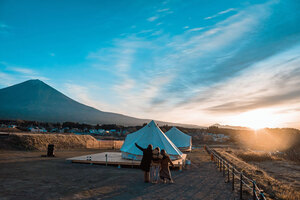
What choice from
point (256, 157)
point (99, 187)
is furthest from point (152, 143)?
point (256, 157)

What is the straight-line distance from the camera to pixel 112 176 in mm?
11055

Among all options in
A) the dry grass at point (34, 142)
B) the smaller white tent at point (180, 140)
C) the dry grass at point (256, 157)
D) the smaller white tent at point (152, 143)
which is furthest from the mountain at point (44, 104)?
the smaller white tent at point (152, 143)

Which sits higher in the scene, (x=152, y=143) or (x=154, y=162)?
(x=152, y=143)

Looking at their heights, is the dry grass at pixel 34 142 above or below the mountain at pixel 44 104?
below

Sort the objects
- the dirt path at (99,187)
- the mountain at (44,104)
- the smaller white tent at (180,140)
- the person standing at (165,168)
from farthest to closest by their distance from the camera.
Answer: the mountain at (44,104) < the smaller white tent at (180,140) < the person standing at (165,168) < the dirt path at (99,187)

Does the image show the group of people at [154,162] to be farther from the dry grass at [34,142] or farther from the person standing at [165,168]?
the dry grass at [34,142]

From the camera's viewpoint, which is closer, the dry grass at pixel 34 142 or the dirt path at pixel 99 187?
the dirt path at pixel 99 187

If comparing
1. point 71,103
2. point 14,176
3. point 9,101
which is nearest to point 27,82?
point 9,101

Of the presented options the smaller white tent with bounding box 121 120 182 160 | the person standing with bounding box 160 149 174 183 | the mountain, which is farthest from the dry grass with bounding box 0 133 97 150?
the mountain

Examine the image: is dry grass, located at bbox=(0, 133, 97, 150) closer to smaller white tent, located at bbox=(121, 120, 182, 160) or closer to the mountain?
smaller white tent, located at bbox=(121, 120, 182, 160)

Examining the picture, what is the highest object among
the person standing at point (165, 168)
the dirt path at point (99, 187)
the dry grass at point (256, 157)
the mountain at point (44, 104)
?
the mountain at point (44, 104)

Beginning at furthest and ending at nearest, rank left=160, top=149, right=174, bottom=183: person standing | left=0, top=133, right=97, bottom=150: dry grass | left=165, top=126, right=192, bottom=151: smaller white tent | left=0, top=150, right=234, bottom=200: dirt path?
left=165, top=126, right=192, bottom=151: smaller white tent < left=0, top=133, right=97, bottom=150: dry grass < left=160, top=149, right=174, bottom=183: person standing < left=0, top=150, right=234, bottom=200: dirt path

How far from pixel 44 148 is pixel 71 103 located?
13259 cm

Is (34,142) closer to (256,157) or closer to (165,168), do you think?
(165,168)
